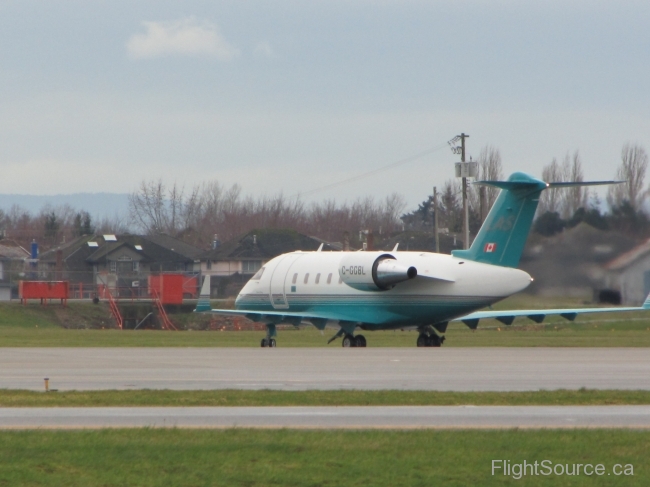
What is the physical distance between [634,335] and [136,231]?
10816cm

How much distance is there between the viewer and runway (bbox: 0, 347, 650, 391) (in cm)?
1986

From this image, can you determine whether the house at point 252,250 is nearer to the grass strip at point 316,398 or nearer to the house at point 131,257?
the house at point 131,257

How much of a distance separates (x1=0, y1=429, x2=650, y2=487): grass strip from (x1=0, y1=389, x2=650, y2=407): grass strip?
3.53 meters

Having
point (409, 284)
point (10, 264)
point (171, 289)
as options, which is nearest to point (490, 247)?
point (409, 284)

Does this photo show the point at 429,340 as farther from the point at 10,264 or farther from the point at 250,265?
the point at 10,264

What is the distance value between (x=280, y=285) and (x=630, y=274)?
12398 millimetres

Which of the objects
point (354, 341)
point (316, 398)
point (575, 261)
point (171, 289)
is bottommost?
point (316, 398)

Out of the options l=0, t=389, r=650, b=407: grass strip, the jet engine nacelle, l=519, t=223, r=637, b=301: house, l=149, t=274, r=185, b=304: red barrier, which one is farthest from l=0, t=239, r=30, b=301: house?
l=0, t=389, r=650, b=407: grass strip

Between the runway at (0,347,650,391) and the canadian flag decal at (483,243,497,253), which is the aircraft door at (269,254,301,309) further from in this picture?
the canadian flag decal at (483,243,497,253)

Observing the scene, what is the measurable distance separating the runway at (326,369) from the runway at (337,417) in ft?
11.1

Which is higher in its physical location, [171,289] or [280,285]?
[171,289]

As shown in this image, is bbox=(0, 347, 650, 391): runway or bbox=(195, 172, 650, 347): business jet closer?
bbox=(0, 347, 650, 391): runway

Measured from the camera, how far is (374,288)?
122 ft

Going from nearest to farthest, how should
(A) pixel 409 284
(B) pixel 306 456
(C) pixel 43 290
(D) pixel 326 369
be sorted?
1. (B) pixel 306 456
2. (D) pixel 326 369
3. (A) pixel 409 284
4. (C) pixel 43 290
